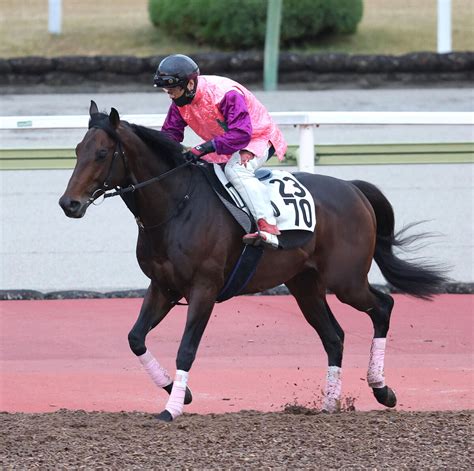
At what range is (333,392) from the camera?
267 inches

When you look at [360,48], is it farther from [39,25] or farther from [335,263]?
[335,263]

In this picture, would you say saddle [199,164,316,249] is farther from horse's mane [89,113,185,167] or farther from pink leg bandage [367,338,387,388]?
pink leg bandage [367,338,387,388]

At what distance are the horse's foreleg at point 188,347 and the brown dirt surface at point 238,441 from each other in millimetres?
89

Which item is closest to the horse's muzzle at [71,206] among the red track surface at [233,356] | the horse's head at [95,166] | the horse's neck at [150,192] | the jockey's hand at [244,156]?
the horse's head at [95,166]

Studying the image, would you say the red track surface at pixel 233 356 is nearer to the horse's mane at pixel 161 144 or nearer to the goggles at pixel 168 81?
the horse's mane at pixel 161 144

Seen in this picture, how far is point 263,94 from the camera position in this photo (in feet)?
56.6

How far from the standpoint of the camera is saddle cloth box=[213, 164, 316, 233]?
654 centimetres

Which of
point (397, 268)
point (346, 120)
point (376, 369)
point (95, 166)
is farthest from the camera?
point (346, 120)

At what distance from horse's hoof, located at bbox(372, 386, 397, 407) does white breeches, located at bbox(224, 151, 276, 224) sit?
1272mm

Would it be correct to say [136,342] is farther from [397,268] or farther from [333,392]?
[397,268]

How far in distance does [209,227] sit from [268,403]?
1.32m

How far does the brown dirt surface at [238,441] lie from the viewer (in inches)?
210

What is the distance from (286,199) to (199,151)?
0.68 m

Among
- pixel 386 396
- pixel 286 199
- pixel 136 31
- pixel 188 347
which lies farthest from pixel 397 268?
pixel 136 31
